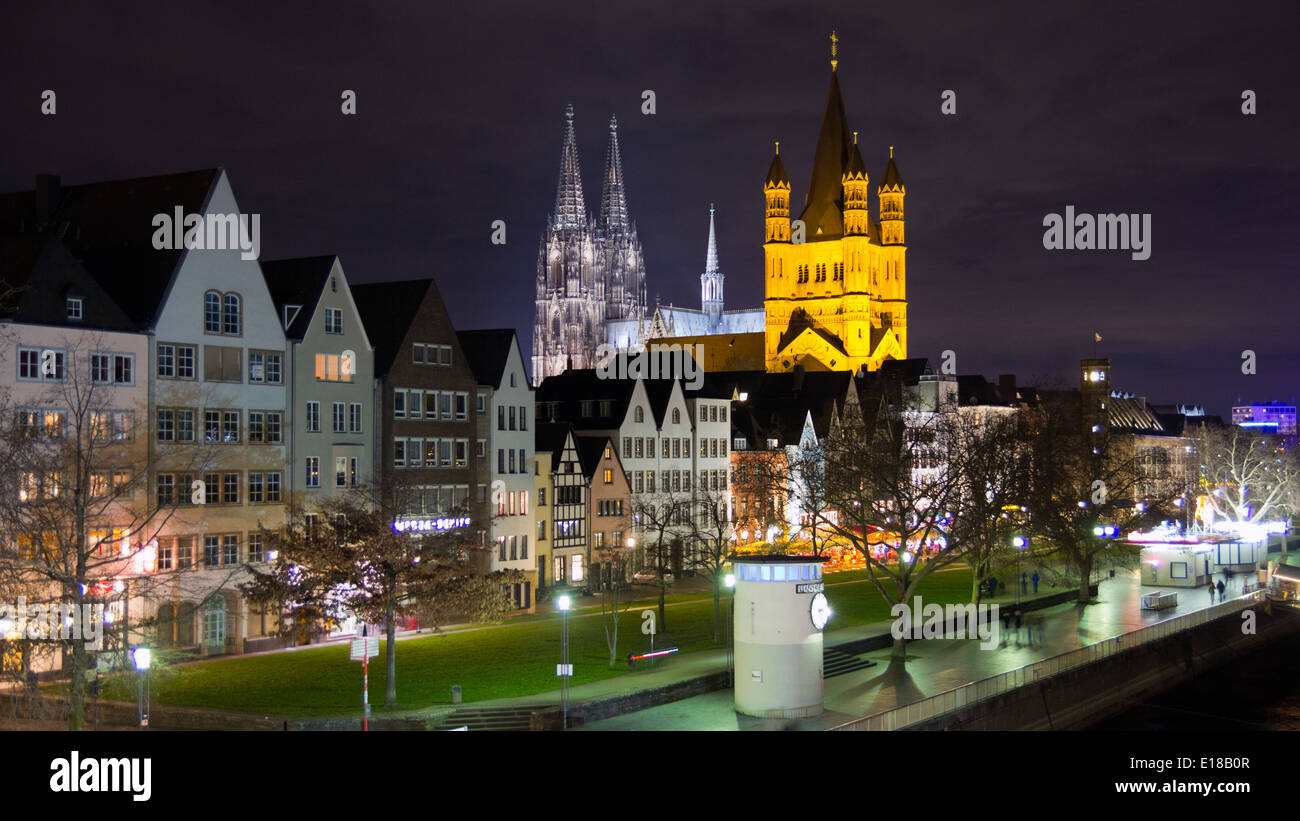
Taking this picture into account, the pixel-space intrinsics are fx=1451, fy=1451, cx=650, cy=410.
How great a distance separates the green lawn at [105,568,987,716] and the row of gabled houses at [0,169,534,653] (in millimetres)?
2485

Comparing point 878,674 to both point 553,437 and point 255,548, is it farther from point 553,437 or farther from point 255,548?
point 553,437

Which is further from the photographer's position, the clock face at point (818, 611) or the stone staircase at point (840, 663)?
the stone staircase at point (840, 663)

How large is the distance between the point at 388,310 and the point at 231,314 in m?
11.0

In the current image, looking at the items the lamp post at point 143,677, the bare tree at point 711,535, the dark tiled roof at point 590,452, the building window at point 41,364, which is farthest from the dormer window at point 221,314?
the dark tiled roof at point 590,452

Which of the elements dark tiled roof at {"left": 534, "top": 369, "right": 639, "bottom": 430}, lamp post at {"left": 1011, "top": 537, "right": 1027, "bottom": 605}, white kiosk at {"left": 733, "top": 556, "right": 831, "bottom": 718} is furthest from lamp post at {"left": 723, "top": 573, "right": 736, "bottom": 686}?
dark tiled roof at {"left": 534, "top": 369, "right": 639, "bottom": 430}

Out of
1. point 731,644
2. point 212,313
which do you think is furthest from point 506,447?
point 731,644

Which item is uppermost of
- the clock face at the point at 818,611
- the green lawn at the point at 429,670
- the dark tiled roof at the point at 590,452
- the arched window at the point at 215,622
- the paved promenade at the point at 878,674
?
the dark tiled roof at the point at 590,452

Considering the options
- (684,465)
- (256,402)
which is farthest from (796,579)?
(684,465)

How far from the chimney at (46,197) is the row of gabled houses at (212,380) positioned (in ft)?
0.21

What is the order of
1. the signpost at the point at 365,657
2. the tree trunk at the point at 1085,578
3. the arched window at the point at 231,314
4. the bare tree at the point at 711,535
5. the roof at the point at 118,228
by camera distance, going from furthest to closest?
the tree trunk at the point at 1085,578
the bare tree at the point at 711,535
the arched window at the point at 231,314
the roof at the point at 118,228
the signpost at the point at 365,657

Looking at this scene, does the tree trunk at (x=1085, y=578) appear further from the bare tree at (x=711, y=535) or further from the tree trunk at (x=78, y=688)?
the tree trunk at (x=78, y=688)

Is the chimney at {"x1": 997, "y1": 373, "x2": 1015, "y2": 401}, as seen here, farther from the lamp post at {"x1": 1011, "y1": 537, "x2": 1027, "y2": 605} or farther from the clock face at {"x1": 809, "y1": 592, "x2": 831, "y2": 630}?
the clock face at {"x1": 809, "y1": 592, "x2": 831, "y2": 630}

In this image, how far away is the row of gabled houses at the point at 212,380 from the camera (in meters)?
52.0
